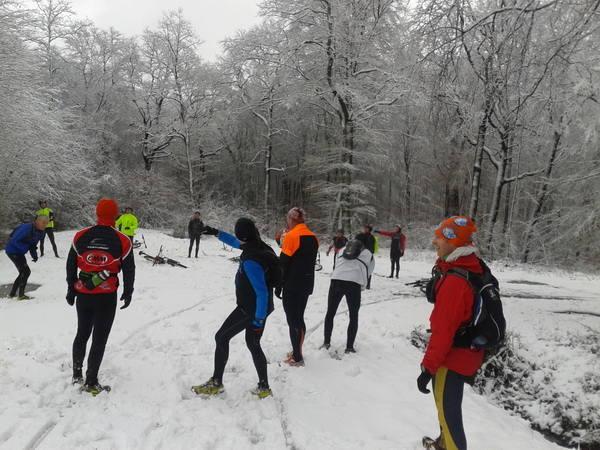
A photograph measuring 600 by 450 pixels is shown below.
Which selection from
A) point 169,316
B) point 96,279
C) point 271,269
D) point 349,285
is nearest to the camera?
point 96,279

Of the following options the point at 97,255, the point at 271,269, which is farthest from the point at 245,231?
the point at 97,255

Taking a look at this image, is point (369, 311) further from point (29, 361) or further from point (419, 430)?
point (29, 361)

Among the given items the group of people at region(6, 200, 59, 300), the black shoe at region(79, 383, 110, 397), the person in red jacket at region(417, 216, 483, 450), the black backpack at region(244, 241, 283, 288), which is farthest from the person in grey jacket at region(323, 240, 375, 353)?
the group of people at region(6, 200, 59, 300)

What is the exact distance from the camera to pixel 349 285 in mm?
5363

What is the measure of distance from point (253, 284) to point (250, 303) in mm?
227

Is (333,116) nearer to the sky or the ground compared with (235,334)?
nearer to the sky

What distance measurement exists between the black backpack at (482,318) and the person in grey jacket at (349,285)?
8.64 feet

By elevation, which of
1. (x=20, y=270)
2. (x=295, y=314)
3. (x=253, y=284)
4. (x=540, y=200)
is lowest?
(x=20, y=270)

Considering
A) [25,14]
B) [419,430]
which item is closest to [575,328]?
[419,430]

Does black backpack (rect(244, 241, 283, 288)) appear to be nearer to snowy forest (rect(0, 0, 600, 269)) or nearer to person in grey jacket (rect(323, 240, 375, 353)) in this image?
person in grey jacket (rect(323, 240, 375, 353))

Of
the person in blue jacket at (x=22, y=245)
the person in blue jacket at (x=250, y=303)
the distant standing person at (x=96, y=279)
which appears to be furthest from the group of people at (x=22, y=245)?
the person in blue jacket at (x=250, y=303)

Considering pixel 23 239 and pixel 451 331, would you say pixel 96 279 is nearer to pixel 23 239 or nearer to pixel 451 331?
pixel 451 331

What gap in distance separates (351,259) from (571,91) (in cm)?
745

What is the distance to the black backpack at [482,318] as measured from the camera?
8.58 feet
